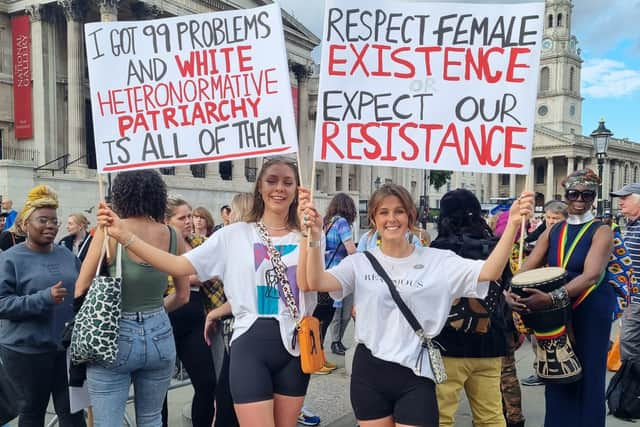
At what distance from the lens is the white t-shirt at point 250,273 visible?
113 inches

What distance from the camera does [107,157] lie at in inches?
132

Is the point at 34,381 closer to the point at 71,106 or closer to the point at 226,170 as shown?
the point at 71,106

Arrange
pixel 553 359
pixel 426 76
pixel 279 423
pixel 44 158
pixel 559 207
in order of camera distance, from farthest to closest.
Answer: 1. pixel 44 158
2. pixel 559 207
3. pixel 553 359
4. pixel 426 76
5. pixel 279 423

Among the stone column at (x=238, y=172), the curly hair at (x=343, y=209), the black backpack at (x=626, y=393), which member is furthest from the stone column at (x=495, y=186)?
the black backpack at (x=626, y=393)

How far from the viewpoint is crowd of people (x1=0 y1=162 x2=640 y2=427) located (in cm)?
278

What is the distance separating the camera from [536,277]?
10.7ft

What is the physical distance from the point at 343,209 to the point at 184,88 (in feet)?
12.0

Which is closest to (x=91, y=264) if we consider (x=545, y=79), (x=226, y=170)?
(x=226, y=170)

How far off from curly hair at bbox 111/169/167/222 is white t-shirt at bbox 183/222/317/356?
16.8 inches

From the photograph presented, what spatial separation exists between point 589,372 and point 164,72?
129 inches

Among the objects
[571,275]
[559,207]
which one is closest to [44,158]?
[559,207]

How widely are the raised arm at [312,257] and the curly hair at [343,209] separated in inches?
154

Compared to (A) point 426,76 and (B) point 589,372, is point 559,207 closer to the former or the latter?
(B) point 589,372

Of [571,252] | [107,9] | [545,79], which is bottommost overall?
[571,252]
